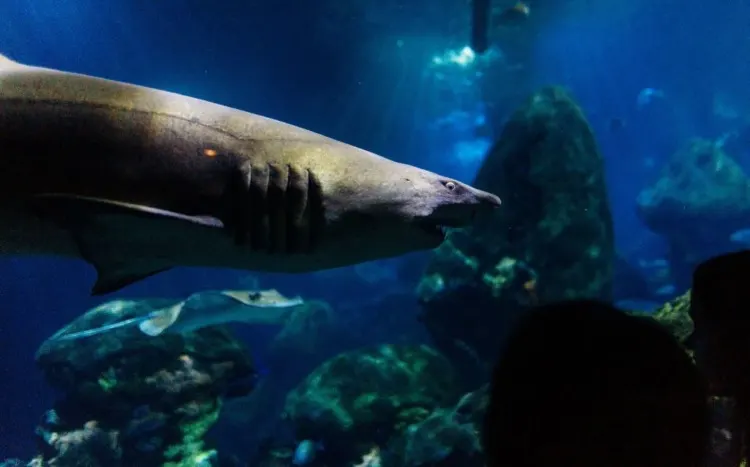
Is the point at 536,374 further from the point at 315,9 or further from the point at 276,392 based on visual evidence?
the point at 315,9

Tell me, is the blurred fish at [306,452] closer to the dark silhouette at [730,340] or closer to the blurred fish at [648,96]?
the dark silhouette at [730,340]

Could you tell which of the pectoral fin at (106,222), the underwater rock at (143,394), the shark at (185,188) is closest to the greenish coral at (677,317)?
the shark at (185,188)

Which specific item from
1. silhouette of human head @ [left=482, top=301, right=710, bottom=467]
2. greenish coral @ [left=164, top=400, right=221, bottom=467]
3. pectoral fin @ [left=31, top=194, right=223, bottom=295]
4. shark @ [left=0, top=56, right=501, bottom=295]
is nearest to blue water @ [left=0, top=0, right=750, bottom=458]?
greenish coral @ [left=164, top=400, right=221, bottom=467]

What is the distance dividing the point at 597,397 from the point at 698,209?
20799mm

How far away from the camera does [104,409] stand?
6.50 meters

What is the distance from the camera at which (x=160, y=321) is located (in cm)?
623

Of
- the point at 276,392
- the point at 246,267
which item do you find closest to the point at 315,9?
the point at 276,392

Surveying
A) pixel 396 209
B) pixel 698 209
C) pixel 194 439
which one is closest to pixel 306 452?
pixel 194 439

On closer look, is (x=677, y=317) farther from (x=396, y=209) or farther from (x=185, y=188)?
(x=185, y=188)

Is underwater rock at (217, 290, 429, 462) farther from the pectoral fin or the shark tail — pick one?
the pectoral fin

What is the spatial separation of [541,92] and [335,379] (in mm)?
6324

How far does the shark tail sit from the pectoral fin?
4352 millimetres

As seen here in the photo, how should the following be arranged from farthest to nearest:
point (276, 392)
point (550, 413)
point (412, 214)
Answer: point (276, 392) < point (412, 214) < point (550, 413)

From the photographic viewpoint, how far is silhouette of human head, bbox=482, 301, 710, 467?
3.12ft
